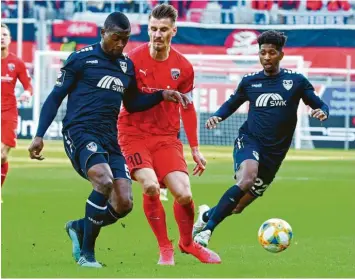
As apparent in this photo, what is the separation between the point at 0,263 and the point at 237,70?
88.6 ft

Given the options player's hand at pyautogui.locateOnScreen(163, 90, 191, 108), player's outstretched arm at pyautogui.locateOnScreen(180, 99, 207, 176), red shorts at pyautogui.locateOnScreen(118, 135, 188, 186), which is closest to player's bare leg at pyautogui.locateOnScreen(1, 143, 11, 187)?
red shorts at pyautogui.locateOnScreen(118, 135, 188, 186)

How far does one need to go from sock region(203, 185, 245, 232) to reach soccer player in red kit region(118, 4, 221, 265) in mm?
597

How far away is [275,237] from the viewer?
1069 cm

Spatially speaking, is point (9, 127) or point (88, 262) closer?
point (88, 262)

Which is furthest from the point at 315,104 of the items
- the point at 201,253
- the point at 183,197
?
the point at 201,253

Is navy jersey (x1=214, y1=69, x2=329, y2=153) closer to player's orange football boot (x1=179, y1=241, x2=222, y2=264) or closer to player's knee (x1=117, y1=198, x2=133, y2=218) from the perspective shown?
player's orange football boot (x1=179, y1=241, x2=222, y2=264)

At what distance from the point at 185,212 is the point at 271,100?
82.3 inches

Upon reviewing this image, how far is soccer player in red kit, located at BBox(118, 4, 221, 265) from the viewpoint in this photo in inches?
427

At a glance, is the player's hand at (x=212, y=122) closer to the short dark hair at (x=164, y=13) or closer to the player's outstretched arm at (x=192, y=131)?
the player's outstretched arm at (x=192, y=131)

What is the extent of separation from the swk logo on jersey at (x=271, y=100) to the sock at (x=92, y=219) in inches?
118

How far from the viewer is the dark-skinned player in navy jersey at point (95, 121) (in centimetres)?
1014

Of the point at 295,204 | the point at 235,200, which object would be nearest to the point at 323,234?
the point at 235,200

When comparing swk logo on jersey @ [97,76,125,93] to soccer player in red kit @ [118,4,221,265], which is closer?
swk logo on jersey @ [97,76,125,93]

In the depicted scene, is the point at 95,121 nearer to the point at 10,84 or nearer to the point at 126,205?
the point at 126,205
